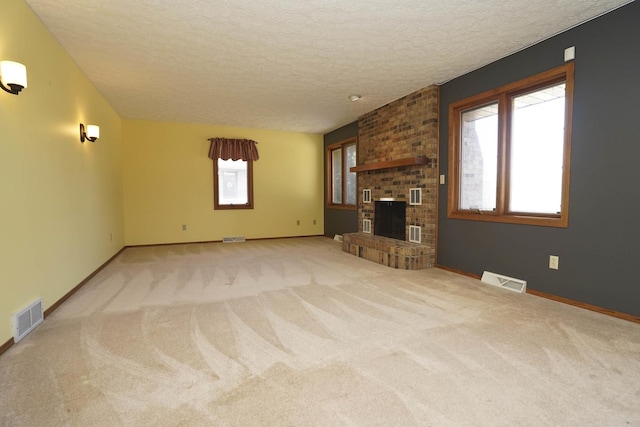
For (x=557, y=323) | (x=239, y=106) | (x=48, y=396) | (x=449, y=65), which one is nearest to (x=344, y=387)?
(x=48, y=396)

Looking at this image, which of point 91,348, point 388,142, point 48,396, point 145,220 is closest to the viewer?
point 48,396

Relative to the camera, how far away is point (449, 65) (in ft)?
12.1

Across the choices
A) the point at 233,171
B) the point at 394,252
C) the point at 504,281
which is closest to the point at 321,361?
the point at 504,281

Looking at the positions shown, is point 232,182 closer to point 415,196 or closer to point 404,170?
point 404,170

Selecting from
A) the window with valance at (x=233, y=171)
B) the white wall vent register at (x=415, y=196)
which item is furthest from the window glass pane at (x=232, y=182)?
the white wall vent register at (x=415, y=196)

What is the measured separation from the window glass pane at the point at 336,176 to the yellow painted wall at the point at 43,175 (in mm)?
4700

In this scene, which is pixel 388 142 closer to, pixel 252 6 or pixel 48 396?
pixel 252 6

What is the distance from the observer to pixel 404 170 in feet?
16.1

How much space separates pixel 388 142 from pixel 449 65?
67.3 inches

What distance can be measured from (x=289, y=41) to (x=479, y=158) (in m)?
2.67

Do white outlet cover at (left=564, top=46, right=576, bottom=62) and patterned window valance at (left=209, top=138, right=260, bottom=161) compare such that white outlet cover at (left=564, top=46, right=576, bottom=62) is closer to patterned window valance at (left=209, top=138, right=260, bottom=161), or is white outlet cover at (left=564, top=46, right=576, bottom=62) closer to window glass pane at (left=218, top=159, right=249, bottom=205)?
patterned window valance at (left=209, top=138, right=260, bottom=161)

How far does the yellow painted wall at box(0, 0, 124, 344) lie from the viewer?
2.15 metres

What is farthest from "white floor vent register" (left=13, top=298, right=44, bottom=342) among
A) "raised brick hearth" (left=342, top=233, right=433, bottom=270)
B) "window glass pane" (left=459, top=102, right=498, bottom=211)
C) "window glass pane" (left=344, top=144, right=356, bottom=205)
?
"window glass pane" (left=344, top=144, right=356, bottom=205)

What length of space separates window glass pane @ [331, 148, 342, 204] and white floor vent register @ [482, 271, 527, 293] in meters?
4.15
